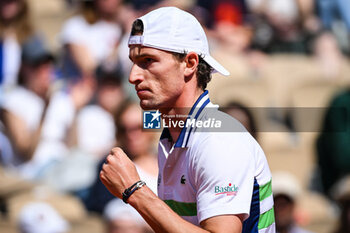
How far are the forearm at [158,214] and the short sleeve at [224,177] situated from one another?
124 mm

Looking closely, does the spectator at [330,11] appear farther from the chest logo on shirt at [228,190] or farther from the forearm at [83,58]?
the chest logo on shirt at [228,190]

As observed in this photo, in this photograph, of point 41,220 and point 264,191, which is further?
point 41,220

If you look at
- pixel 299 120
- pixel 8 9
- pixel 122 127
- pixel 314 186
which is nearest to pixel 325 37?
pixel 299 120

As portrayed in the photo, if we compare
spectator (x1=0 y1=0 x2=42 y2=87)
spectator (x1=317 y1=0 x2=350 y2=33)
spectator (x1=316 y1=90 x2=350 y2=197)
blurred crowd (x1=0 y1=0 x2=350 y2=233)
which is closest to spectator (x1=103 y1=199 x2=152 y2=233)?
blurred crowd (x1=0 y1=0 x2=350 y2=233)

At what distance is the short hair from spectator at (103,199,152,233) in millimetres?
2901

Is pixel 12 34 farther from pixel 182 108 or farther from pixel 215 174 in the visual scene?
pixel 215 174

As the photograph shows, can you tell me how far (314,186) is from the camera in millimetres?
7121

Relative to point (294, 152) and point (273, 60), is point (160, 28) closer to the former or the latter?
point (294, 152)

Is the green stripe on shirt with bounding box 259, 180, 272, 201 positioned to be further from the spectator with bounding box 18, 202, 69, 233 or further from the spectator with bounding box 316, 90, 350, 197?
the spectator with bounding box 316, 90, 350, 197

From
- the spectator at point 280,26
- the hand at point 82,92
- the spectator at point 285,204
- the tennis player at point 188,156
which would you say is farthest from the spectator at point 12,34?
the tennis player at point 188,156

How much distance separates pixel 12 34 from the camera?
729cm

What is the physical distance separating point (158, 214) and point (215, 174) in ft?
0.91

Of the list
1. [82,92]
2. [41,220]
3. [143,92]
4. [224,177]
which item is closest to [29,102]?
[82,92]

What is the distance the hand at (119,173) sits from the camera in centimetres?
271
